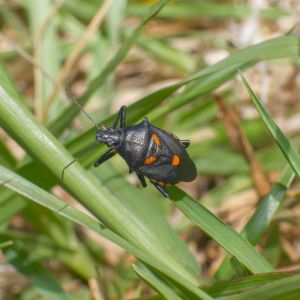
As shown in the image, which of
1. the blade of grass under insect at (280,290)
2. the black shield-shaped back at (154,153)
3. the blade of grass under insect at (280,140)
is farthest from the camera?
the black shield-shaped back at (154,153)

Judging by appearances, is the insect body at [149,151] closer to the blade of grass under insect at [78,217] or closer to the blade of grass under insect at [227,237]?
the blade of grass under insect at [227,237]

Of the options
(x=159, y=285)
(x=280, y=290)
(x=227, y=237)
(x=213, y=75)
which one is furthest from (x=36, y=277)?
(x=280, y=290)

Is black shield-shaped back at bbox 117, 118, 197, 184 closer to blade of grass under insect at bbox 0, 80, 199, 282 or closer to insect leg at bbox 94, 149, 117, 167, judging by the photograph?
insect leg at bbox 94, 149, 117, 167

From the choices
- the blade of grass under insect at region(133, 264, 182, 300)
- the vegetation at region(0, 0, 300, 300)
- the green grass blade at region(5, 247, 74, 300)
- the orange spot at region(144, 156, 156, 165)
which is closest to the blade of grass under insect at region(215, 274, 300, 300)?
the vegetation at region(0, 0, 300, 300)

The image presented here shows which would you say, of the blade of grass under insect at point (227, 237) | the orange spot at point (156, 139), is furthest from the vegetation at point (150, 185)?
the orange spot at point (156, 139)

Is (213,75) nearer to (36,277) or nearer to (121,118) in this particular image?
(121,118)

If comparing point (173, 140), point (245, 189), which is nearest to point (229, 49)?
point (245, 189)

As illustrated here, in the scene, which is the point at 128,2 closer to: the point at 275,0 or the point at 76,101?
the point at 275,0
